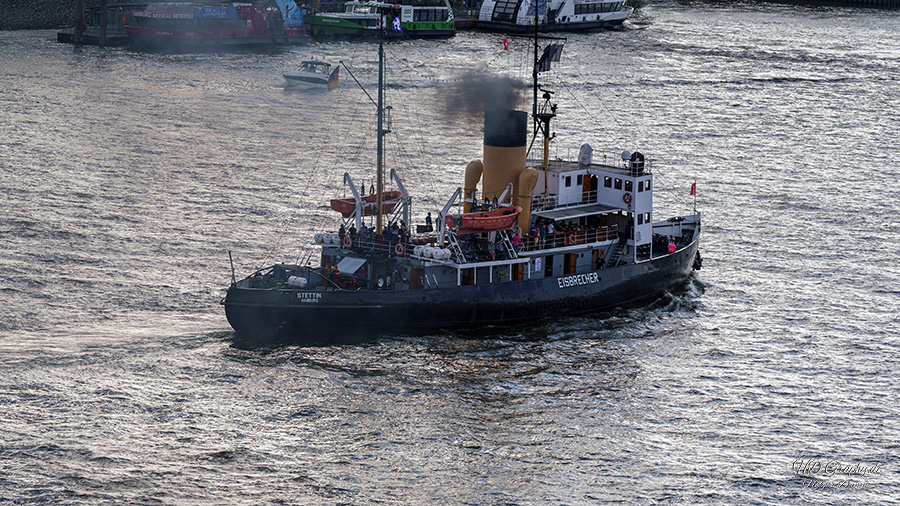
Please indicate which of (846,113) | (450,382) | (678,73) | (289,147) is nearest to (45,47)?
(289,147)

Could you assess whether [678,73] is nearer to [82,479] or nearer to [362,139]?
[362,139]

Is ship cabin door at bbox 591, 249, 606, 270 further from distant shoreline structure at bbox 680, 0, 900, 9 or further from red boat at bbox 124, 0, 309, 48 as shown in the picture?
distant shoreline structure at bbox 680, 0, 900, 9

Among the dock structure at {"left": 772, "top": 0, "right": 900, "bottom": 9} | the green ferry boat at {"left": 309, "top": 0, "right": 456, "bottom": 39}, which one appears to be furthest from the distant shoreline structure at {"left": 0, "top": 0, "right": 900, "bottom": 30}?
the dock structure at {"left": 772, "top": 0, "right": 900, "bottom": 9}

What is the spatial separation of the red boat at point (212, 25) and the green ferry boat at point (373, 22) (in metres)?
2.76

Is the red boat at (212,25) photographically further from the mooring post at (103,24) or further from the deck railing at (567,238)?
the deck railing at (567,238)

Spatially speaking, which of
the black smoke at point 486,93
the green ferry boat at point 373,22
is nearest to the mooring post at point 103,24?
the green ferry boat at point 373,22

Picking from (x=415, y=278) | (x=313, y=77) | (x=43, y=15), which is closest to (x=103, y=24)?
(x=43, y=15)

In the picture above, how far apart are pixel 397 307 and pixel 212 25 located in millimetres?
78803

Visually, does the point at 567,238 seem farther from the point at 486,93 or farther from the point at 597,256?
the point at 486,93

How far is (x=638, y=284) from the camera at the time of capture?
47.0 meters

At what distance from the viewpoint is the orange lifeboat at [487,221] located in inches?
1687

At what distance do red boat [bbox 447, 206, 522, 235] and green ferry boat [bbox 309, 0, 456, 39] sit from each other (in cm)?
7575

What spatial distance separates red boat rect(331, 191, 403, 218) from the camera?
146 feet

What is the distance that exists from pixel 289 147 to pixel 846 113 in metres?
44.5
